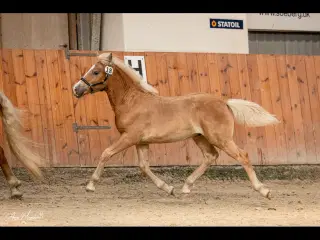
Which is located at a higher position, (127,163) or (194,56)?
(194,56)

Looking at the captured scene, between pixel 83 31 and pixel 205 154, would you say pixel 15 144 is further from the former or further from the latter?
pixel 83 31

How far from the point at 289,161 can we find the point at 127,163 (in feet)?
9.75

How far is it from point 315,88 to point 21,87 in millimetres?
5284

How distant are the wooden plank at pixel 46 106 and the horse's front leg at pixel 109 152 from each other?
223 cm

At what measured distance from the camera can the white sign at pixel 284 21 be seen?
44.6ft

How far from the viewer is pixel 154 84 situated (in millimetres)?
11117

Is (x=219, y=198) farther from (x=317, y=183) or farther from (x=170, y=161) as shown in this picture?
(x=317, y=183)

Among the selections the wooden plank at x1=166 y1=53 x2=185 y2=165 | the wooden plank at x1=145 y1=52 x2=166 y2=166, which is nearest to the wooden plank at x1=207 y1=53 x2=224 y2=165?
the wooden plank at x1=166 y1=53 x2=185 y2=165

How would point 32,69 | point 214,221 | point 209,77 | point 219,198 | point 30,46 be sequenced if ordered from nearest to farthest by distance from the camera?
point 214,221 → point 219,198 → point 32,69 → point 209,77 → point 30,46

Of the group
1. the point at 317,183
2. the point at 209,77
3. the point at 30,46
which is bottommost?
the point at 317,183

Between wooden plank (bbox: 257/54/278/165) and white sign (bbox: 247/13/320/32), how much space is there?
1.88 metres

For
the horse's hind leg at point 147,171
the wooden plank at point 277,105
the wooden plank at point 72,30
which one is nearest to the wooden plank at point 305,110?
the wooden plank at point 277,105

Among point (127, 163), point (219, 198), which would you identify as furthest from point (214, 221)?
point (127, 163)

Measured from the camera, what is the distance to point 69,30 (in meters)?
13.2
